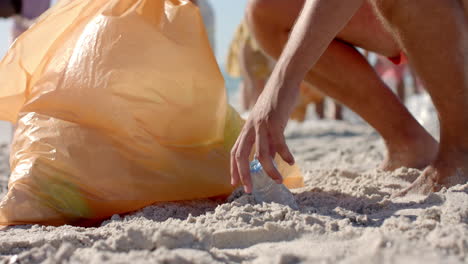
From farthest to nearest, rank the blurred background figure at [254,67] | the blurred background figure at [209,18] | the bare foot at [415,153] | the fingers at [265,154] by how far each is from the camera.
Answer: the blurred background figure at [209,18] < the blurred background figure at [254,67] < the bare foot at [415,153] < the fingers at [265,154]

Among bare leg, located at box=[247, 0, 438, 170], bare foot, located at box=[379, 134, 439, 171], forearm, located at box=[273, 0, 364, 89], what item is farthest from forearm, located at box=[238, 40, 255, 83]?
forearm, located at box=[273, 0, 364, 89]

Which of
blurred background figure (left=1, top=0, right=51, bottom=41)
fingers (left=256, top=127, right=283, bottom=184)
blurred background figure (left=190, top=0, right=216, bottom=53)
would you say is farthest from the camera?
blurred background figure (left=190, top=0, right=216, bottom=53)

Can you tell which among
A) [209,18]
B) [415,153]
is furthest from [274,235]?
[209,18]

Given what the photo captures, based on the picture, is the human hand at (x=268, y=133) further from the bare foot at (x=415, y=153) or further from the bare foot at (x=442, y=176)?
the bare foot at (x=415, y=153)

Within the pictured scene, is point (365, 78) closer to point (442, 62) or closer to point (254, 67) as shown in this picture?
point (442, 62)

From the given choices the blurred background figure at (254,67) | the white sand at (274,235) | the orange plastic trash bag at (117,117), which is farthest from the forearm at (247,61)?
the white sand at (274,235)

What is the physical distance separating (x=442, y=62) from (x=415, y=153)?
42cm

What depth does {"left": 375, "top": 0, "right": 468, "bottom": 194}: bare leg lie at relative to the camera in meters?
1.10

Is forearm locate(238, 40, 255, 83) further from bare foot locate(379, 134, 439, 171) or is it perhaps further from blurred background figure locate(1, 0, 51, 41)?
bare foot locate(379, 134, 439, 171)

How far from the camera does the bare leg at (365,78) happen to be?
1.49 metres

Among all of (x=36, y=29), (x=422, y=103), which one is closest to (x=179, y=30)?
(x=36, y=29)

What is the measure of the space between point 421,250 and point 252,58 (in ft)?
11.7

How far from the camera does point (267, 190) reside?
1.09m

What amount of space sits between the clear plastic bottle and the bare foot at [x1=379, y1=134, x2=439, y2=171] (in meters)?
0.54
